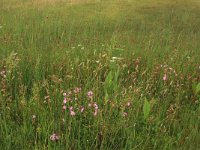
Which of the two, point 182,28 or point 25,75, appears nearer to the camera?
point 25,75

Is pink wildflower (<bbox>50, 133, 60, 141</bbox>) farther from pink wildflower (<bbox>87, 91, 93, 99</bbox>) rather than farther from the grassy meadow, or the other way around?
pink wildflower (<bbox>87, 91, 93, 99</bbox>)

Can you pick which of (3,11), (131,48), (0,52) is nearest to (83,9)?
(3,11)

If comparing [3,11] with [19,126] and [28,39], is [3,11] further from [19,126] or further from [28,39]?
[19,126]

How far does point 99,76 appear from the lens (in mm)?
3812

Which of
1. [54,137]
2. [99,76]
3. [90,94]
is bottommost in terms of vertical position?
[54,137]

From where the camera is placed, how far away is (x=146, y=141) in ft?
10.3

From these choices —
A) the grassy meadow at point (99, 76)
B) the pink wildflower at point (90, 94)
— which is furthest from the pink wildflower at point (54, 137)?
the pink wildflower at point (90, 94)

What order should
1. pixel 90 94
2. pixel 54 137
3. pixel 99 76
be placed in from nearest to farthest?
pixel 54 137, pixel 90 94, pixel 99 76

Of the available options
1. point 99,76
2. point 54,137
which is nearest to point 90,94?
point 99,76

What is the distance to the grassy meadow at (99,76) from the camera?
3.26m

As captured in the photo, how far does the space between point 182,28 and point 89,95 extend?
5.15 m

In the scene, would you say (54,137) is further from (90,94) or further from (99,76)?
(99,76)

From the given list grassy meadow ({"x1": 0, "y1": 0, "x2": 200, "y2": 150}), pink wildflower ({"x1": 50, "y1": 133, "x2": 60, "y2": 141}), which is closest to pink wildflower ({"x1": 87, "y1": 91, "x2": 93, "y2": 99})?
grassy meadow ({"x1": 0, "y1": 0, "x2": 200, "y2": 150})

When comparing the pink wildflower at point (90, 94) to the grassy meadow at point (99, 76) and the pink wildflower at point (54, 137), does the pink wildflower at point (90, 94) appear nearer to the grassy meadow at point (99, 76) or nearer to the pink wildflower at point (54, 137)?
the grassy meadow at point (99, 76)
